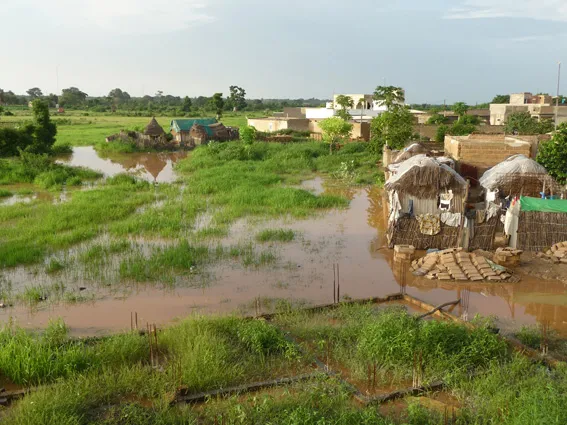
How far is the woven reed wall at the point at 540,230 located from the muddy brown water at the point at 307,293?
1.39 m

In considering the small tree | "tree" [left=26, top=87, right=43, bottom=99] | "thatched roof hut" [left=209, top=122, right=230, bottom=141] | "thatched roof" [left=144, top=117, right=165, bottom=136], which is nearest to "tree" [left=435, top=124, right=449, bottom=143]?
the small tree

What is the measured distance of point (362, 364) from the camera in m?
5.77

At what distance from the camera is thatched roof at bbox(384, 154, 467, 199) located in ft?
34.9

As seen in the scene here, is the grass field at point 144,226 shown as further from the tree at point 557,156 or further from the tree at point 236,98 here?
the tree at point 236,98

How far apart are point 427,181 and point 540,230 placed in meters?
2.42

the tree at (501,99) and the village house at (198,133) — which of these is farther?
the tree at (501,99)

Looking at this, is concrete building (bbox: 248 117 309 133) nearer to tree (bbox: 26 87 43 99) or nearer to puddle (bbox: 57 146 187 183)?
puddle (bbox: 57 146 187 183)

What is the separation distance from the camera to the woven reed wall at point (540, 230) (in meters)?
10.1

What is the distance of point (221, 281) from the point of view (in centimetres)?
896

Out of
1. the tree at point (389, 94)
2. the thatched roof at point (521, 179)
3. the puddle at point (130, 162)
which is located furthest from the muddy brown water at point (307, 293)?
the tree at point (389, 94)

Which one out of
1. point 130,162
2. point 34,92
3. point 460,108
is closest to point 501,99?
point 460,108

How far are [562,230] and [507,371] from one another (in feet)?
19.1

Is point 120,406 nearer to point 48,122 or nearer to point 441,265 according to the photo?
point 441,265

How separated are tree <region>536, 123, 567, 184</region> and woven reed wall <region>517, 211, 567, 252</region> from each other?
3.05m
